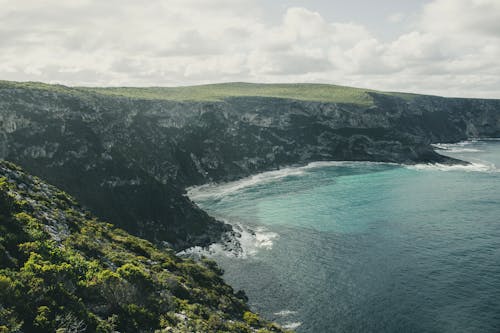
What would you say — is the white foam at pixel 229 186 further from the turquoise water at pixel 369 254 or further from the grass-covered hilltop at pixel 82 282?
the grass-covered hilltop at pixel 82 282

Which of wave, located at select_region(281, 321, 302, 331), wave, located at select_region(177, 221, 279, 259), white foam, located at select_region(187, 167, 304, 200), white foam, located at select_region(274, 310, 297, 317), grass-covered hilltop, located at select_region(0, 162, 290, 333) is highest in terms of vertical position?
grass-covered hilltop, located at select_region(0, 162, 290, 333)

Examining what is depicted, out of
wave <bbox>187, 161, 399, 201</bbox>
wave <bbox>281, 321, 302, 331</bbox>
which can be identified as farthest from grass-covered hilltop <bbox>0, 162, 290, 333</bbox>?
wave <bbox>187, 161, 399, 201</bbox>

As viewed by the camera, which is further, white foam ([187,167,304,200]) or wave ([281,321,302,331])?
white foam ([187,167,304,200])

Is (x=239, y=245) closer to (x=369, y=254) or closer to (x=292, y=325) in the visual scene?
(x=369, y=254)

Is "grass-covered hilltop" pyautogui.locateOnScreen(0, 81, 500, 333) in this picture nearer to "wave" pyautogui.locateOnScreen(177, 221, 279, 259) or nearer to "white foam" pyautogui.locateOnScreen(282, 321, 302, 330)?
"wave" pyautogui.locateOnScreen(177, 221, 279, 259)

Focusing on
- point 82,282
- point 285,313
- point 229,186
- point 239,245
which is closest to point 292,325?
point 285,313

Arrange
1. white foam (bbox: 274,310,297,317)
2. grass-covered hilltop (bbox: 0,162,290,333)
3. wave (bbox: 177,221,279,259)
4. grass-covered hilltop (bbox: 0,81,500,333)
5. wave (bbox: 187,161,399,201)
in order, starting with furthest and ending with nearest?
wave (bbox: 187,161,399,201) < wave (bbox: 177,221,279,259) < white foam (bbox: 274,310,297,317) < grass-covered hilltop (bbox: 0,81,500,333) < grass-covered hilltop (bbox: 0,162,290,333)
